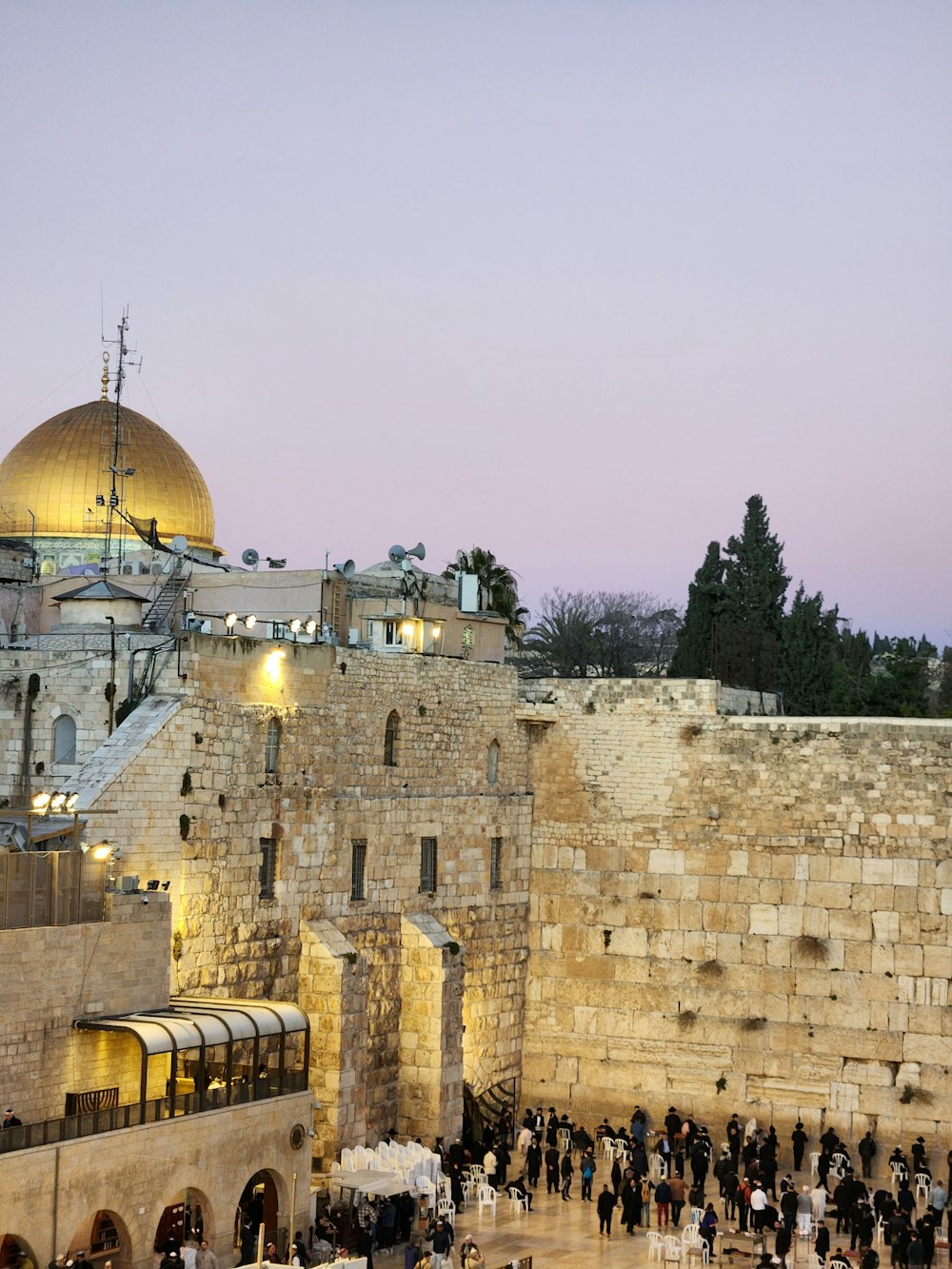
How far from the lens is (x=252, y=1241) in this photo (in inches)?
704

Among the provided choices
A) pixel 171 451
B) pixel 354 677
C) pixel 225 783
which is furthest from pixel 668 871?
pixel 171 451

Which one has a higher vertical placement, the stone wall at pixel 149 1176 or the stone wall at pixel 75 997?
the stone wall at pixel 75 997

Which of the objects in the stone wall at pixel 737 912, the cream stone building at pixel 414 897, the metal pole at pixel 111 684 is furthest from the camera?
the stone wall at pixel 737 912

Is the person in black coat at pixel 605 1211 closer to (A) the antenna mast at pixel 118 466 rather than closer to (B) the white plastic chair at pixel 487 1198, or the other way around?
(B) the white plastic chair at pixel 487 1198

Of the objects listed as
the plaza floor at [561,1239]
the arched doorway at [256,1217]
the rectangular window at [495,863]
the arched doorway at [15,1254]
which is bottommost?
the plaza floor at [561,1239]

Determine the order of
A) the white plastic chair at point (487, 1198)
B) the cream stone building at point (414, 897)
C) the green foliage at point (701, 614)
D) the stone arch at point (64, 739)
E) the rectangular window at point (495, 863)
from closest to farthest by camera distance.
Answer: the cream stone building at point (414, 897) < the white plastic chair at point (487, 1198) < the stone arch at point (64, 739) < the rectangular window at point (495, 863) < the green foliage at point (701, 614)

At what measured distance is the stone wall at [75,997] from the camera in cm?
1612

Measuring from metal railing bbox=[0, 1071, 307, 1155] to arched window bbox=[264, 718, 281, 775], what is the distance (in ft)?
14.3

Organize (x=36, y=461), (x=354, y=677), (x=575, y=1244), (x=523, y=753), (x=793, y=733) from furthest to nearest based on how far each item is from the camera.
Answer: (x=36, y=461) → (x=523, y=753) → (x=793, y=733) → (x=354, y=677) → (x=575, y=1244)

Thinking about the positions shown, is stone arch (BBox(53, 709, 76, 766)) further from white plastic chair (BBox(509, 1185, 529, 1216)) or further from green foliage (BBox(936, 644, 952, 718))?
green foliage (BBox(936, 644, 952, 718))

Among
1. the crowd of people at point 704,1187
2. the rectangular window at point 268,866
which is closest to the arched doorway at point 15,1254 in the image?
the crowd of people at point 704,1187

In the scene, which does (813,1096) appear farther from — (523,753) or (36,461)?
(36,461)

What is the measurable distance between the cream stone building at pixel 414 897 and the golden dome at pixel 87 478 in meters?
2.50

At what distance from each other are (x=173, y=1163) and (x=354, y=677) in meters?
8.04
